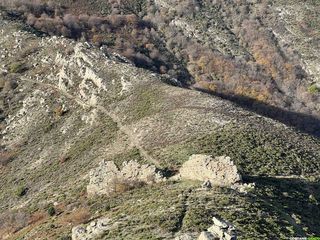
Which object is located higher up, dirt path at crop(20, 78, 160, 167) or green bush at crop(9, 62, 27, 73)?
dirt path at crop(20, 78, 160, 167)

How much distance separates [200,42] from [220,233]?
103 m

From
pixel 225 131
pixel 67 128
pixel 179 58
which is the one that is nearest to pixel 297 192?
pixel 225 131

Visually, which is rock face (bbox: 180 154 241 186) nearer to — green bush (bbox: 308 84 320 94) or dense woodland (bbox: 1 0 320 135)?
dense woodland (bbox: 1 0 320 135)

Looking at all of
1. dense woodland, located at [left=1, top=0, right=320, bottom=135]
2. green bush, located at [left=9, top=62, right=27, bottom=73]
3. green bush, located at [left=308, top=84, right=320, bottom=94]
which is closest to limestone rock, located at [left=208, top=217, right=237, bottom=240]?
green bush, located at [left=9, top=62, right=27, bottom=73]

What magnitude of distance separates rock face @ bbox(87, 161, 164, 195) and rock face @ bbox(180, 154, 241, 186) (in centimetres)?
298

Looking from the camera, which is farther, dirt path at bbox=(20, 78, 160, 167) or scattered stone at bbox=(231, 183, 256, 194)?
dirt path at bbox=(20, 78, 160, 167)

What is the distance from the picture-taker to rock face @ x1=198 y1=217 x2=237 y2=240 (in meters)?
32.1

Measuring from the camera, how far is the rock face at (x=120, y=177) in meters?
50.4

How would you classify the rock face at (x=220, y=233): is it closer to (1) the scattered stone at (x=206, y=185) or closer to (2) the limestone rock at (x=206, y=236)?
(2) the limestone rock at (x=206, y=236)

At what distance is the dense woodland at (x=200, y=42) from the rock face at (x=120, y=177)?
185 feet

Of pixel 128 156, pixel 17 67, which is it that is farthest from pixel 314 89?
pixel 128 156

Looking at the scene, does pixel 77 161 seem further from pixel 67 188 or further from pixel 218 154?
pixel 218 154

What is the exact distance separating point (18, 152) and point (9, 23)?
36143mm

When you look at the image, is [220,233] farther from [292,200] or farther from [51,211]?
[51,211]
